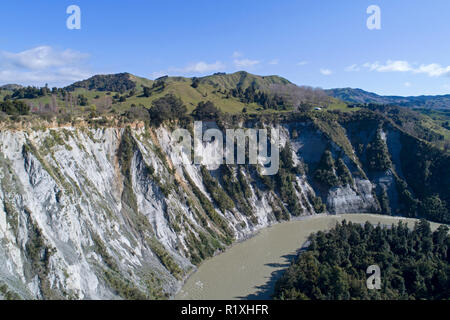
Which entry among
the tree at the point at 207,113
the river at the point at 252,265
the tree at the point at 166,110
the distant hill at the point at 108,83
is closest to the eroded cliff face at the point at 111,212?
the river at the point at 252,265

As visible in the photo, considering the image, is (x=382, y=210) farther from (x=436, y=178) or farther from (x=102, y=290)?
(x=102, y=290)

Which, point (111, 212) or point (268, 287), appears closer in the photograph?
point (268, 287)

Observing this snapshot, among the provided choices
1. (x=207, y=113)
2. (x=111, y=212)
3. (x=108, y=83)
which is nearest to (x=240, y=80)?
(x=108, y=83)

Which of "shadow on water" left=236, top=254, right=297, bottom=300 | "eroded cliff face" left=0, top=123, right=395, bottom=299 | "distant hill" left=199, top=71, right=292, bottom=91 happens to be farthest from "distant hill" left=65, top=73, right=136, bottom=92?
"shadow on water" left=236, top=254, right=297, bottom=300

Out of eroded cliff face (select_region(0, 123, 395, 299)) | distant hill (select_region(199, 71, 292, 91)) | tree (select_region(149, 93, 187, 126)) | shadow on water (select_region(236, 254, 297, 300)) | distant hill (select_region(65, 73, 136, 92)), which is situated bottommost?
shadow on water (select_region(236, 254, 297, 300))

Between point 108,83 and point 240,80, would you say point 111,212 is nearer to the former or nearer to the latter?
point 108,83

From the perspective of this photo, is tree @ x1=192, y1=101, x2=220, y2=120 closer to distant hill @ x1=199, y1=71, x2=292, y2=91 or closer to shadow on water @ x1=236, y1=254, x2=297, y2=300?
shadow on water @ x1=236, y1=254, x2=297, y2=300

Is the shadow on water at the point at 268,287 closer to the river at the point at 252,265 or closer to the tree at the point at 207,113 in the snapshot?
the river at the point at 252,265
